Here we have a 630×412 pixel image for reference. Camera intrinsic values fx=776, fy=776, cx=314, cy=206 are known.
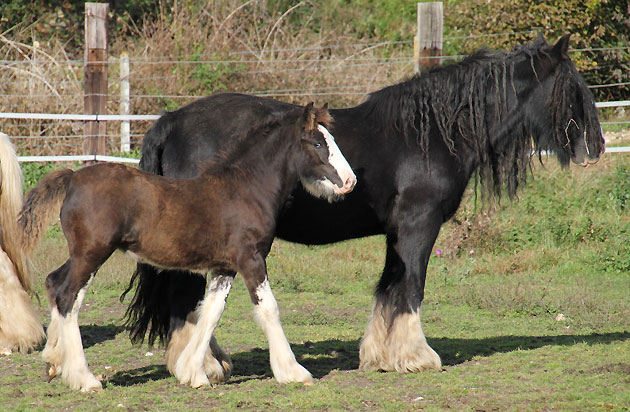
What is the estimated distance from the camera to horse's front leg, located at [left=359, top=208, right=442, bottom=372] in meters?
5.77

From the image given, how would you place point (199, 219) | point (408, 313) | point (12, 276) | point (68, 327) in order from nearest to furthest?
point (68, 327) → point (199, 219) → point (408, 313) → point (12, 276)

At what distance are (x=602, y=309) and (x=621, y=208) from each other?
4.02 metres

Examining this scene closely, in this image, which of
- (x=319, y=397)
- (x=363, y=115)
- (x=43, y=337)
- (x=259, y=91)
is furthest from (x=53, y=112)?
(x=319, y=397)

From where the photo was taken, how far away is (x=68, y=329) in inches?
191

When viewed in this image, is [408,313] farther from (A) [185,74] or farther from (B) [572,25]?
(B) [572,25]

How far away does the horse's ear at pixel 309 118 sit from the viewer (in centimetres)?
522

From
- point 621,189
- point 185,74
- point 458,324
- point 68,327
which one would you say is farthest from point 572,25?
point 68,327

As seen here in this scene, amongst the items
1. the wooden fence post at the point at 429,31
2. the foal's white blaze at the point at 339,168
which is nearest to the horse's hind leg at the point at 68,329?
the foal's white blaze at the point at 339,168

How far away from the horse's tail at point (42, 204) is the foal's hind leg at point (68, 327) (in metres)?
0.31

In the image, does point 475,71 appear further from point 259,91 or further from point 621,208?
point 259,91

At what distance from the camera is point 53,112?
14.0 meters

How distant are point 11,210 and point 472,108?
3867 mm

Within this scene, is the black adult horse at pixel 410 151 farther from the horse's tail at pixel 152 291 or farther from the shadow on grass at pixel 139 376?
the shadow on grass at pixel 139 376

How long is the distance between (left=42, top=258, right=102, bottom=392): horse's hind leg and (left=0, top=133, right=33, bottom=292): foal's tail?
1573 millimetres
